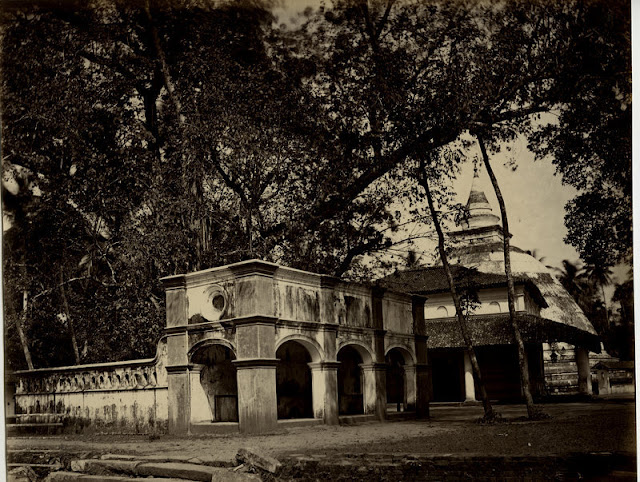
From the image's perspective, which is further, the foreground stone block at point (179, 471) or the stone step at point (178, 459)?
the stone step at point (178, 459)

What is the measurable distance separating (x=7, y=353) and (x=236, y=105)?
2.91 meters

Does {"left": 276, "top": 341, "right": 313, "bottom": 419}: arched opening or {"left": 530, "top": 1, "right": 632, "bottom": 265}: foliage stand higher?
{"left": 530, "top": 1, "right": 632, "bottom": 265}: foliage

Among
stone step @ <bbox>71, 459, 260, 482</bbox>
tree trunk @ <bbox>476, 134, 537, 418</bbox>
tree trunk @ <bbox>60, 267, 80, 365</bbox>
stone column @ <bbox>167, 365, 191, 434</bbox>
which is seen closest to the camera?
stone step @ <bbox>71, 459, 260, 482</bbox>

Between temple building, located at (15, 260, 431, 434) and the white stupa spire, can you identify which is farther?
temple building, located at (15, 260, 431, 434)

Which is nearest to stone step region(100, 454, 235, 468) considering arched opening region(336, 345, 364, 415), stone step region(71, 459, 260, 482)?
stone step region(71, 459, 260, 482)

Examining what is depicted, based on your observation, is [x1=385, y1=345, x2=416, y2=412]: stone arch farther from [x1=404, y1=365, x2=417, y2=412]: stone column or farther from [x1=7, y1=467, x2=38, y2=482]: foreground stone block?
[x1=7, y1=467, x2=38, y2=482]: foreground stone block

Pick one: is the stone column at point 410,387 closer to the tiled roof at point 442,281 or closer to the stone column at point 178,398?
the tiled roof at point 442,281

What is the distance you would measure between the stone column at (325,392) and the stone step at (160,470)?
87.1 inches

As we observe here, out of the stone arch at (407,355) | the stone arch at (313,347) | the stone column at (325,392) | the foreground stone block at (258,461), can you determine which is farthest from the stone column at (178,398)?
the stone arch at (407,355)

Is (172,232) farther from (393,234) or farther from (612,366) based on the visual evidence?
(612,366)

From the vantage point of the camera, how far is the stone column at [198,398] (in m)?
7.32

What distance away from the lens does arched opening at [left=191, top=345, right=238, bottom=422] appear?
7.42 meters

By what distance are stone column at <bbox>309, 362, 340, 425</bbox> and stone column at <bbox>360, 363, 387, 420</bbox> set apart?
46 centimetres

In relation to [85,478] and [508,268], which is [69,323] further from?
[508,268]
